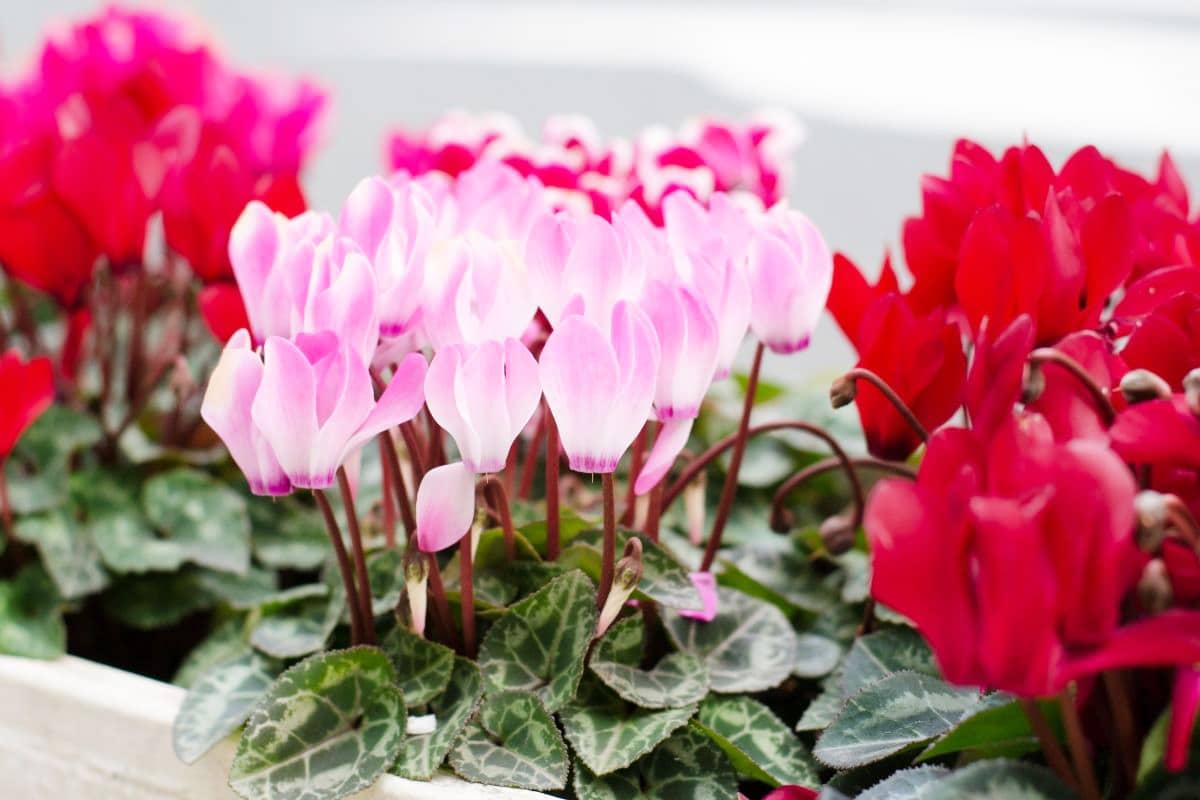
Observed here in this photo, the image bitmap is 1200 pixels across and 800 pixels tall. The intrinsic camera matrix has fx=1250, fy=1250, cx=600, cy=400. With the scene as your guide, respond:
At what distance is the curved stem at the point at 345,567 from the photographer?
2.13 feet

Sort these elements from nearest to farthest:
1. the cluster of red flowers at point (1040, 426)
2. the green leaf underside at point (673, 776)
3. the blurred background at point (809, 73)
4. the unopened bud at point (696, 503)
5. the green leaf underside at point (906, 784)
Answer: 1. the cluster of red flowers at point (1040, 426)
2. the green leaf underside at point (906, 784)
3. the green leaf underside at point (673, 776)
4. the unopened bud at point (696, 503)
5. the blurred background at point (809, 73)

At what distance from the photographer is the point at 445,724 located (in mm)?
674

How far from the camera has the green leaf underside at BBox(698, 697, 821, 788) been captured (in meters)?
0.66

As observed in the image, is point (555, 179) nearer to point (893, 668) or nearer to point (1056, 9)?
Result: point (893, 668)

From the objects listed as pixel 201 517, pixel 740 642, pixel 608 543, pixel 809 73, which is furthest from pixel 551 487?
pixel 809 73

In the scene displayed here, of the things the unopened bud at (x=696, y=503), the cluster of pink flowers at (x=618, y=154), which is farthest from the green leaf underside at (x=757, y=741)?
the cluster of pink flowers at (x=618, y=154)

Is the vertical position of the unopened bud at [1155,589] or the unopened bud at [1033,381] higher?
the unopened bud at [1033,381]

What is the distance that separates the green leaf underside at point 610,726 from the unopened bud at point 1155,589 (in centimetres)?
27

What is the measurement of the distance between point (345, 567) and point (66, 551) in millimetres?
347

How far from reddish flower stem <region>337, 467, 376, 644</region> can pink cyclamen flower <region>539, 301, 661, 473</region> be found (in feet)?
0.47

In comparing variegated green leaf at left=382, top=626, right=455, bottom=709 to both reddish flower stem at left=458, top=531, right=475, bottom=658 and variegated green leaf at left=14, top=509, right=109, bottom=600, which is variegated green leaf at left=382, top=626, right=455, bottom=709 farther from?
variegated green leaf at left=14, top=509, right=109, bottom=600

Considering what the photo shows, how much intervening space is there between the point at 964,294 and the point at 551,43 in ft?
5.83

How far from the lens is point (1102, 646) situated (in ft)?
1.45

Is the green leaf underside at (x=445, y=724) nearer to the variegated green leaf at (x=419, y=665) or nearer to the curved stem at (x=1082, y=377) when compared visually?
the variegated green leaf at (x=419, y=665)
